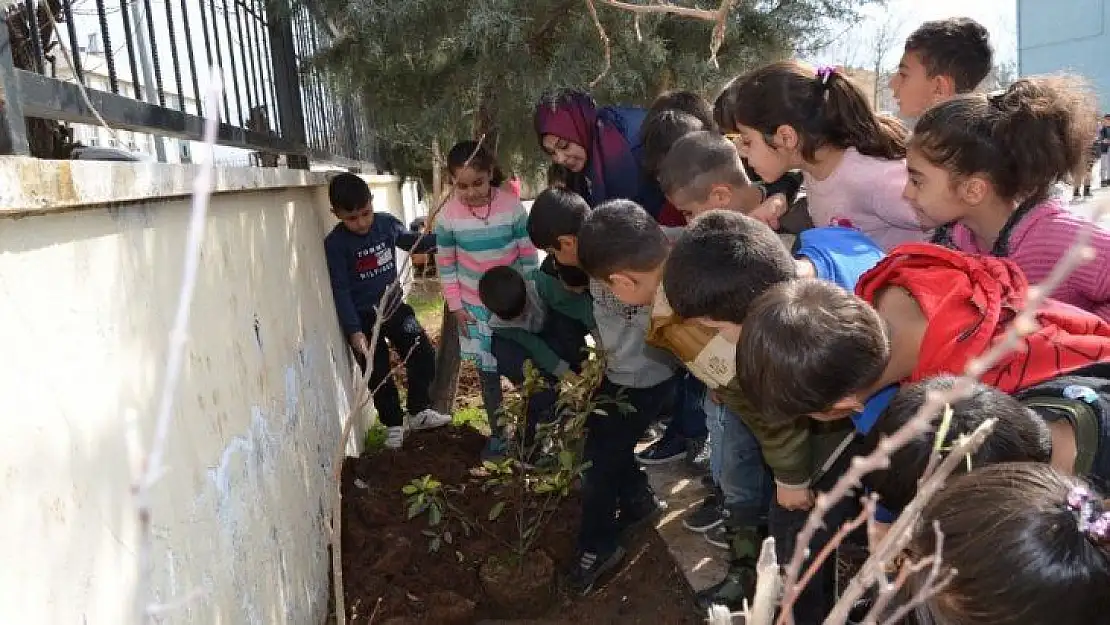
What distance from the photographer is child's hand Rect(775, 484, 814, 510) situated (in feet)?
6.52

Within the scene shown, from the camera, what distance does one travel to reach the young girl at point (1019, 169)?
180 cm

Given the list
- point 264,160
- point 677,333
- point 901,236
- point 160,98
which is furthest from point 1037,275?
point 264,160

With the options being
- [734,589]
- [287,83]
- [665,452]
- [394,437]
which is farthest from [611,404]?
[287,83]

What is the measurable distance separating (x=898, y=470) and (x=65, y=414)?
1.35m

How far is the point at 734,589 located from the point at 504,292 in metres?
1.44

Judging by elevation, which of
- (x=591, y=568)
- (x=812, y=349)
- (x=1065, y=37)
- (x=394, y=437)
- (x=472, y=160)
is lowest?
(x=591, y=568)

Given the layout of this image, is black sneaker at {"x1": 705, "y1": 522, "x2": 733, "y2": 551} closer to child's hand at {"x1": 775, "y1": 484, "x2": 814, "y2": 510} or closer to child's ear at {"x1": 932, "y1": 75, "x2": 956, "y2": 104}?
child's hand at {"x1": 775, "y1": 484, "x2": 814, "y2": 510}

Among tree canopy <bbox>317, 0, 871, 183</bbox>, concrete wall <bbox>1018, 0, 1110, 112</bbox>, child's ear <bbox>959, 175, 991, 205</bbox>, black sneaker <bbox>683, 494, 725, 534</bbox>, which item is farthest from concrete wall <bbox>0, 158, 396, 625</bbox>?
concrete wall <bbox>1018, 0, 1110, 112</bbox>

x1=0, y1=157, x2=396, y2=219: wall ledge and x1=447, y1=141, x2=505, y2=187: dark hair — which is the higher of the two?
x1=447, y1=141, x2=505, y2=187: dark hair

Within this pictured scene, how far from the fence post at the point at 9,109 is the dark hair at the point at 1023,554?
4.74ft

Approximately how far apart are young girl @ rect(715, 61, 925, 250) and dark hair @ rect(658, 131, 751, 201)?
0.11 m

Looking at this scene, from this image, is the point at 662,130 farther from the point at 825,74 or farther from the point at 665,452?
the point at 665,452

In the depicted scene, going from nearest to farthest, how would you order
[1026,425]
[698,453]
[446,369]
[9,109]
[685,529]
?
1. [9,109]
2. [1026,425]
3. [685,529]
4. [698,453]
5. [446,369]

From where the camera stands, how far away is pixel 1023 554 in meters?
1.07
